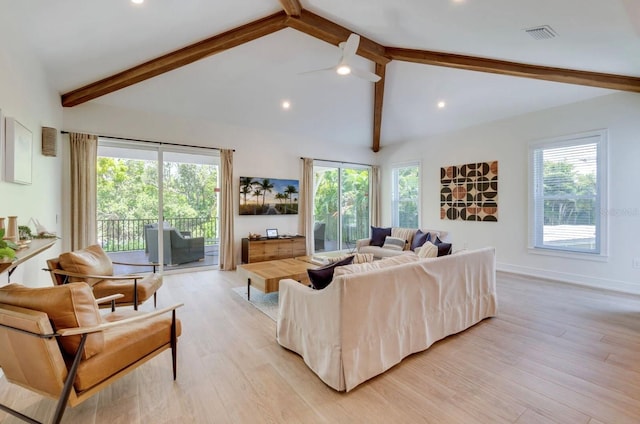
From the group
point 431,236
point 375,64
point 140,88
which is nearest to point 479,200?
point 431,236

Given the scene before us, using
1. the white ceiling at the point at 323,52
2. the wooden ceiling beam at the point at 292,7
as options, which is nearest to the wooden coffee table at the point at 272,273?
the white ceiling at the point at 323,52

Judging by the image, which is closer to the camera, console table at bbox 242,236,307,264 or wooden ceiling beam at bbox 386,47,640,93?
wooden ceiling beam at bbox 386,47,640,93

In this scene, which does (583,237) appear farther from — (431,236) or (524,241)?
(431,236)

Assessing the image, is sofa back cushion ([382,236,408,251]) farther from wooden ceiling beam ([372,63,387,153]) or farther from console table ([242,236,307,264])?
wooden ceiling beam ([372,63,387,153])

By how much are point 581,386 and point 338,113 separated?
567 centimetres

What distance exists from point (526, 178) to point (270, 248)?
16.7 ft

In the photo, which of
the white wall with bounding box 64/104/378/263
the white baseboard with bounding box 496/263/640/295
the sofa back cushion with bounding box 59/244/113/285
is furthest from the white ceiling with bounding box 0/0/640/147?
the white baseboard with bounding box 496/263/640/295

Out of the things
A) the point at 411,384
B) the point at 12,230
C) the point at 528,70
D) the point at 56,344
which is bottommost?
the point at 411,384

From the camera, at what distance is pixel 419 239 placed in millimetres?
5297

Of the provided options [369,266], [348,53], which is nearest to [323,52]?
[348,53]

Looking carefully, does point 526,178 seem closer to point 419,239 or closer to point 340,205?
point 419,239

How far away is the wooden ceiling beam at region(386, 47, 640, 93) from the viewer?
379 centimetres

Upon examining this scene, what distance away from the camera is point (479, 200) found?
5965 mm

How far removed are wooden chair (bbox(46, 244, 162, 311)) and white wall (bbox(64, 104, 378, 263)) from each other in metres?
2.55
